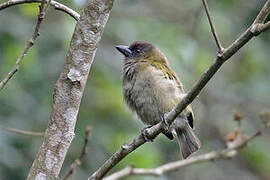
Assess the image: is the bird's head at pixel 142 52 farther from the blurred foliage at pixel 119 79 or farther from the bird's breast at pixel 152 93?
the bird's breast at pixel 152 93

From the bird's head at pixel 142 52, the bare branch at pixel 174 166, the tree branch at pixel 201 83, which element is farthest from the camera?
the bird's head at pixel 142 52

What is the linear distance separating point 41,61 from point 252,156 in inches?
84.4

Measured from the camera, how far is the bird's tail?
3829 mm

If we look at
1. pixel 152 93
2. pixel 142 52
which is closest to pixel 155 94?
pixel 152 93

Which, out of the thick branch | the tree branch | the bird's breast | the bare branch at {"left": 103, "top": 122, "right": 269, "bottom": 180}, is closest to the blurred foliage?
the bare branch at {"left": 103, "top": 122, "right": 269, "bottom": 180}

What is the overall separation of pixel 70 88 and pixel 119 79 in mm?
2340

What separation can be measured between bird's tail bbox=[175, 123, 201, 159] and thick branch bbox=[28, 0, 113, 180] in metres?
1.59

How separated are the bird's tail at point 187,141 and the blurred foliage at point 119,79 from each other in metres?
0.28

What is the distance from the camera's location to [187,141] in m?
3.91

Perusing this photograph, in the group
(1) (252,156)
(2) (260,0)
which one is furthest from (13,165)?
(2) (260,0)

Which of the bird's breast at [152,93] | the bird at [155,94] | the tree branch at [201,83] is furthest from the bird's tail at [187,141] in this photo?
the tree branch at [201,83]

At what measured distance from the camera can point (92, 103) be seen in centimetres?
477

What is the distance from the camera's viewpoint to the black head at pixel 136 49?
4.16 meters

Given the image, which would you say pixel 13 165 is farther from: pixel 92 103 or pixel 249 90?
pixel 249 90
